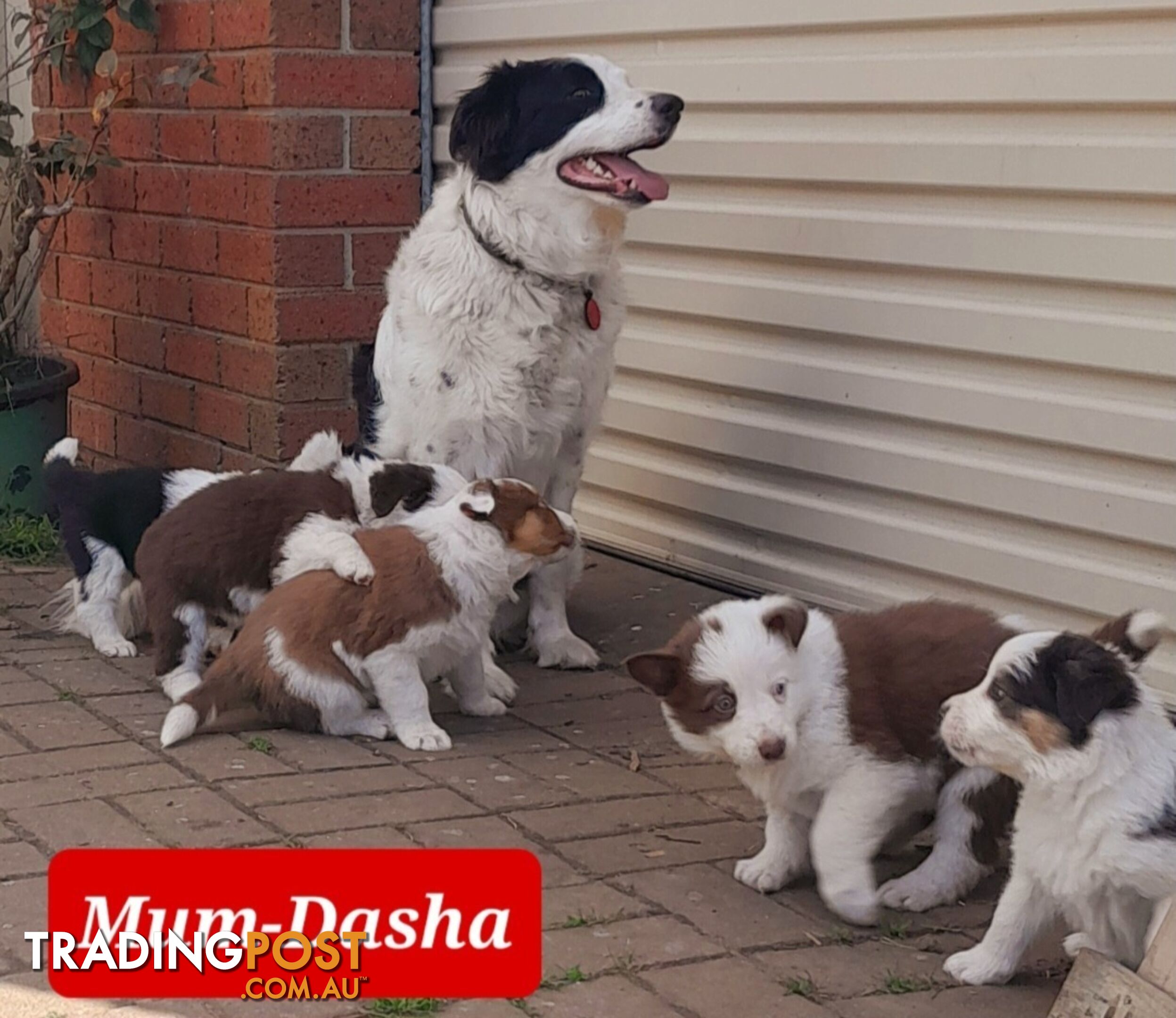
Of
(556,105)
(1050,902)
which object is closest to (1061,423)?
(556,105)

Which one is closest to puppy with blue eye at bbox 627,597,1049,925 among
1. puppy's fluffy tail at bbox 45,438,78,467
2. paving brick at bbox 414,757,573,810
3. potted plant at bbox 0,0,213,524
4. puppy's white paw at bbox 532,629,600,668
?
paving brick at bbox 414,757,573,810

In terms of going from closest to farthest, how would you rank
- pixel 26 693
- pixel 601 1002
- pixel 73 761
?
pixel 601 1002 < pixel 73 761 < pixel 26 693

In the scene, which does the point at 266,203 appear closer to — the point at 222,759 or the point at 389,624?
the point at 389,624

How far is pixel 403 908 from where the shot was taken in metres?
3.56

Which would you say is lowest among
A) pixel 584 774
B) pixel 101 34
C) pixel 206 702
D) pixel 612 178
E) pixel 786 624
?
pixel 584 774

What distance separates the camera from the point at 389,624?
459cm

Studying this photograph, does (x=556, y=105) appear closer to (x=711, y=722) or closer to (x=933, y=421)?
(x=933, y=421)

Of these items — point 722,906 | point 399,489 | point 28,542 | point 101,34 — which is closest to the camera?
point 722,906

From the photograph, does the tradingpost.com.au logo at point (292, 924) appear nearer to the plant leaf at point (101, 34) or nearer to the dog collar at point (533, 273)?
the dog collar at point (533, 273)

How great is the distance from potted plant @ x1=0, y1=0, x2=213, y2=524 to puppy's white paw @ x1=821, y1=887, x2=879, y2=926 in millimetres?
4577

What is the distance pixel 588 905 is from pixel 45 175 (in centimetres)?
501

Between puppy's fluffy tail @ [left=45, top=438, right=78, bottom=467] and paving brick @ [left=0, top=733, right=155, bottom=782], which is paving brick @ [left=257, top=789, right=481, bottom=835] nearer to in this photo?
paving brick @ [left=0, top=733, right=155, bottom=782]

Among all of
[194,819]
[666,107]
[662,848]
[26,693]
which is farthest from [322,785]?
[666,107]

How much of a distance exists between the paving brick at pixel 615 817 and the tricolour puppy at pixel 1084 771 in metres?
1.11
